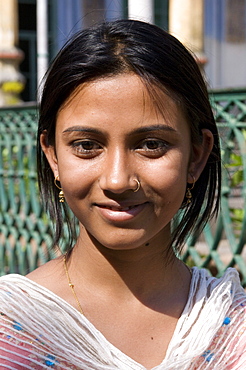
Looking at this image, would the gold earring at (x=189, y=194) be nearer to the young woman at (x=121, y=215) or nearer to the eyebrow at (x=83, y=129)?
the young woman at (x=121, y=215)

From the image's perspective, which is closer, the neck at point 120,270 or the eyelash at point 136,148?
the eyelash at point 136,148

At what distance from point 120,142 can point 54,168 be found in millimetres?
284

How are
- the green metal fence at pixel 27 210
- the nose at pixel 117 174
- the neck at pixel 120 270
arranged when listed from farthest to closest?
the green metal fence at pixel 27 210
the neck at pixel 120 270
the nose at pixel 117 174

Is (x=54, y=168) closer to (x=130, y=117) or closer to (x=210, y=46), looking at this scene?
(x=130, y=117)

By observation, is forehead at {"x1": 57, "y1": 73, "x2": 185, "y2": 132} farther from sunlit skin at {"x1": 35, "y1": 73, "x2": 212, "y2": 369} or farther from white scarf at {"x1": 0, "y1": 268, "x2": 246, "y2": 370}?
white scarf at {"x1": 0, "y1": 268, "x2": 246, "y2": 370}

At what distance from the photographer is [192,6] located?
10.5 metres

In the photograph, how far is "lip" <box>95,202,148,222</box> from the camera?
1.70 meters

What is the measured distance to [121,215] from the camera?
1.70 metres

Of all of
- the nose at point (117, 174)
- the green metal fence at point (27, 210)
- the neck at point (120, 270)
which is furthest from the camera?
the green metal fence at point (27, 210)

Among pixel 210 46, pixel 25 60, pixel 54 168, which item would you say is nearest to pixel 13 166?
pixel 54 168

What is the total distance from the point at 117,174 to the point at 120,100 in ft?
0.60

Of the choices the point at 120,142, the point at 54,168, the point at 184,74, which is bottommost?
the point at 54,168

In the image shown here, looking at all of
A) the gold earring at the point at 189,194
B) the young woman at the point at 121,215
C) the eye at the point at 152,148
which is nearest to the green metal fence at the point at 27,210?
the gold earring at the point at 189,194

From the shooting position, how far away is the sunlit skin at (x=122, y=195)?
1690 millimetres
